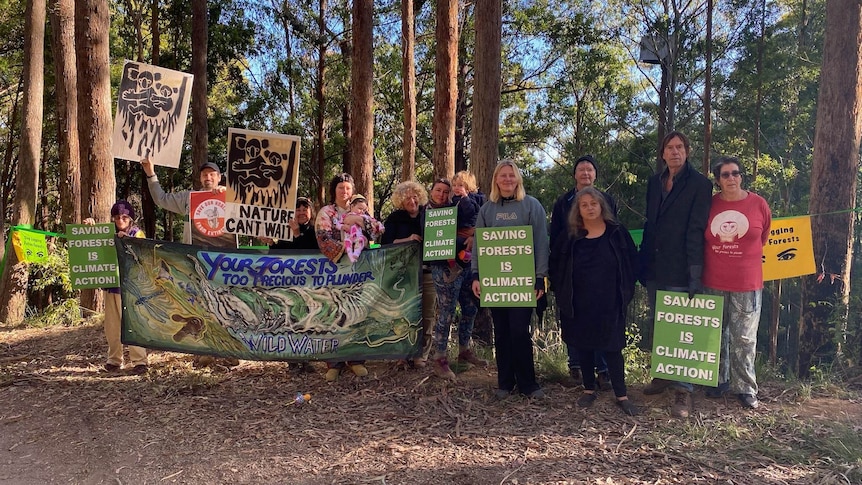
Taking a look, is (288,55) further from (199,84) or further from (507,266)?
(507,266)

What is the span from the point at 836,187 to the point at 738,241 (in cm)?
237

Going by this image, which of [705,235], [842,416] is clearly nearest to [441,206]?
[705,235]

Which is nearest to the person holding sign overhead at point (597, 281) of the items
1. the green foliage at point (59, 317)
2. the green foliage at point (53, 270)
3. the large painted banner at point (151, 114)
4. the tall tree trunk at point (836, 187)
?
the tall tree trunk at point (836, 187)

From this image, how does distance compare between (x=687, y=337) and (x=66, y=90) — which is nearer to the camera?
(x=687, y=337)

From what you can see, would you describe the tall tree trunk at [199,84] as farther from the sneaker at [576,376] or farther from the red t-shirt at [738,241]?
the red t-shirt at [738,241]

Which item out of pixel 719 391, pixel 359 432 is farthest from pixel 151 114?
pixel 719 391

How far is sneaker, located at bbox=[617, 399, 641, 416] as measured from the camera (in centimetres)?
460

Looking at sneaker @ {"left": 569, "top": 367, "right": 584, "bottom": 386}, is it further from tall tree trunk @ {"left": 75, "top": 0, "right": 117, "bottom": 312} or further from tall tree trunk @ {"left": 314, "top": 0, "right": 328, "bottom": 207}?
tall tree trunk @ {"left": 314, "top": 0, "right": 328, "bottom": 207}

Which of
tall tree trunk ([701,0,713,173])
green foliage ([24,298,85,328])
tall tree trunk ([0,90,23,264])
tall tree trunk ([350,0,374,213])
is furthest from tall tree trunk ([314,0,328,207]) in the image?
tall tree trunk ([701,0,713,173])

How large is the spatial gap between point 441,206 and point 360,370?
1.86 m

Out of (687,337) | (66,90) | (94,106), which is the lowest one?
(687,337)

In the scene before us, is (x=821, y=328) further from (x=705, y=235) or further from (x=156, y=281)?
(x=156, y=281)

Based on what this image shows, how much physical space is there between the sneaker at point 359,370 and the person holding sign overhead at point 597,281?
2.14m

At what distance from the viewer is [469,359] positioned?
5895 mm
